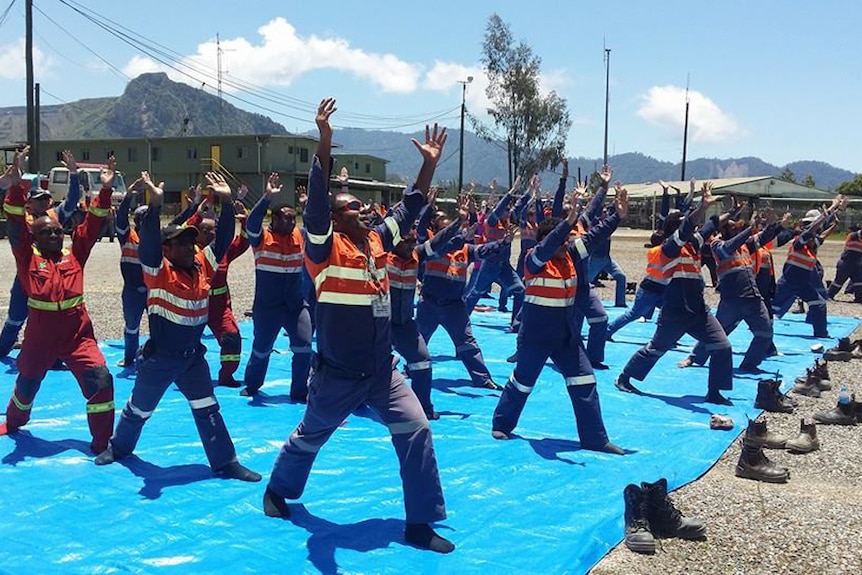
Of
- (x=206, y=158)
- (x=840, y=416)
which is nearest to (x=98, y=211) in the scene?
(x=840, y=416)

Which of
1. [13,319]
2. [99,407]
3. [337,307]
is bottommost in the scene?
[99,407]

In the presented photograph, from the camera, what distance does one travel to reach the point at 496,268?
13.3 meters

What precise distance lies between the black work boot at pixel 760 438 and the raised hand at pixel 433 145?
3.53 metres

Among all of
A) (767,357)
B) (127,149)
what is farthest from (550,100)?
(767,357)

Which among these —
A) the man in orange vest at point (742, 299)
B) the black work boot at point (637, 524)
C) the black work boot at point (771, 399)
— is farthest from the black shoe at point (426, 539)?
the man in orange vest at point (742, 299)

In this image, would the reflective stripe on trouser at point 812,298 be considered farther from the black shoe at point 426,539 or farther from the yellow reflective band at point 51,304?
the yellow reflective band at point 51,304

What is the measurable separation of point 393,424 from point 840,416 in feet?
17.3

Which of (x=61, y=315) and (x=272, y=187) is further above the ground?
(x=272, y=187)

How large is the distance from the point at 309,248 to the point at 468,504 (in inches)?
85.3

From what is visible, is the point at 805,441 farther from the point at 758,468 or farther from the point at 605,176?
the point at 605,176

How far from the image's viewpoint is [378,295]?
5016 mm

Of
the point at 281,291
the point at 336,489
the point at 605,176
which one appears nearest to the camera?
the point at 336,489

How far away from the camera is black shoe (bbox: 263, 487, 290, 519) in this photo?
5.24 meters

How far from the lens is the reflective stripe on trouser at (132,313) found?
31.9ft
